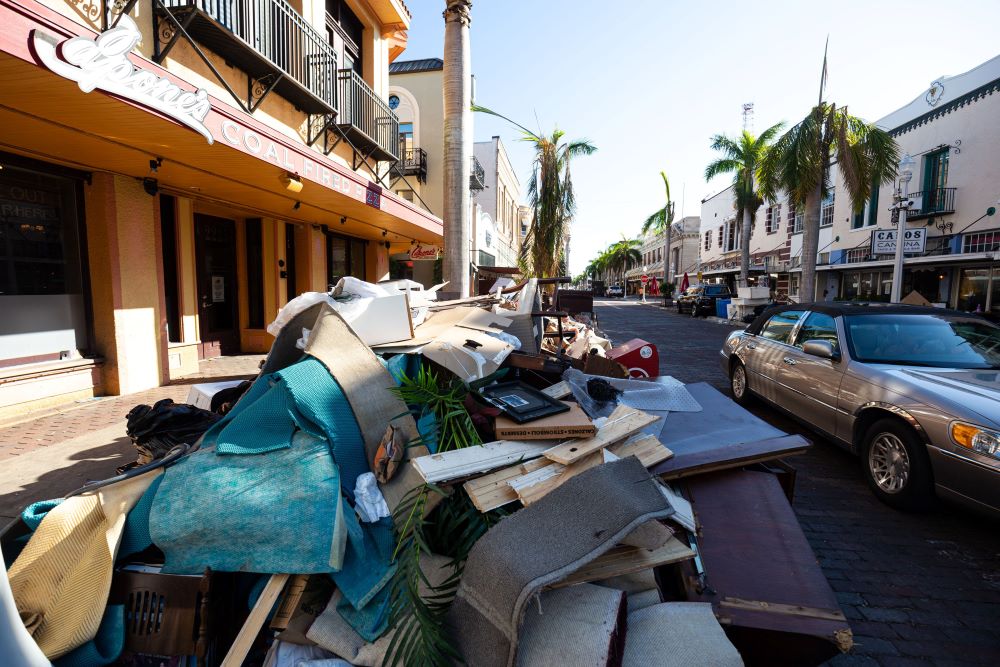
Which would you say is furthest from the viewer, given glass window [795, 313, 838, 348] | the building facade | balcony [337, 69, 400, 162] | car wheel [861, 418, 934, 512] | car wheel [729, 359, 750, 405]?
the building facade

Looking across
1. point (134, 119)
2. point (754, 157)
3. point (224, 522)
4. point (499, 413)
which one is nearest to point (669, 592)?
point (499, 413)

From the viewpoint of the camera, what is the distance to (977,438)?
3.08 metres

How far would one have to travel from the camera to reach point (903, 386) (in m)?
3.73

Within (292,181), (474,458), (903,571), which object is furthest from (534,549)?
(292,181)

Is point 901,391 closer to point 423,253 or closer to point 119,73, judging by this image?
point 119,73

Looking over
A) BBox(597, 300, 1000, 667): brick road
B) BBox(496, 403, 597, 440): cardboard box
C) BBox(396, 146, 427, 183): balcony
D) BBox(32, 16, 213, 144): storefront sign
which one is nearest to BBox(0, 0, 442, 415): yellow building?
BBox(32, 16, 213, 144): storefront sign

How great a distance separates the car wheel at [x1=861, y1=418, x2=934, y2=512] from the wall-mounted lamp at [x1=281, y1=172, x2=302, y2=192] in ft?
23.7

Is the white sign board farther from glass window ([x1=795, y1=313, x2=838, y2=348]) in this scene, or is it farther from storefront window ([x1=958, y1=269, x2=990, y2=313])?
glass window ([x1=795, y1=313, x2=838, y2=348])

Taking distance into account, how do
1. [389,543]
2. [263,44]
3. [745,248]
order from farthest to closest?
[745,248] < [263,44] < [389,543]

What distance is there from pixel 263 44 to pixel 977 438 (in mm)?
9590

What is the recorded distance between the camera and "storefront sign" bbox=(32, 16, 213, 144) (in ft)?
11.8

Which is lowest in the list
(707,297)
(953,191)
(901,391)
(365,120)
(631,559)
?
(631,559)

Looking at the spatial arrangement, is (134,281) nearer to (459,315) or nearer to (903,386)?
(459,315)

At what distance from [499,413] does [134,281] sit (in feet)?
21.3
